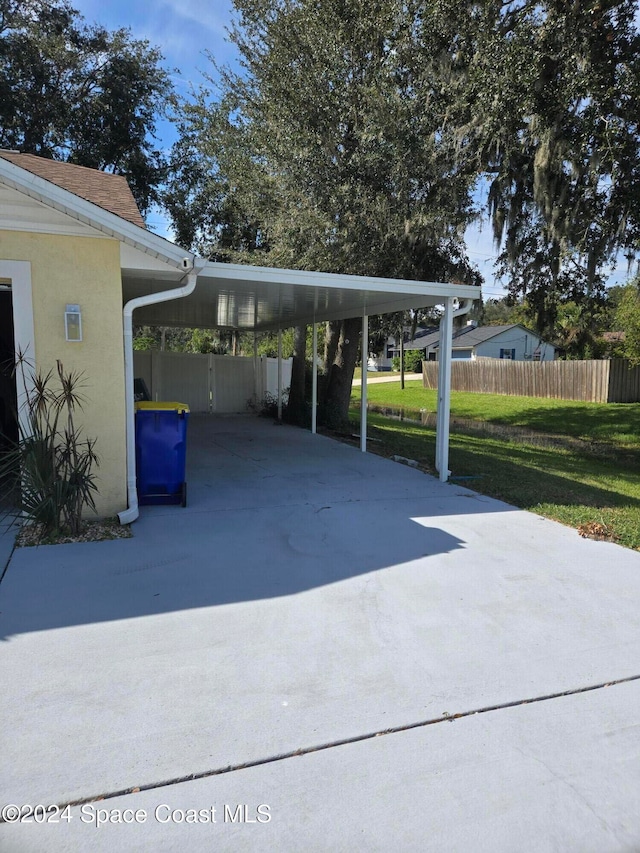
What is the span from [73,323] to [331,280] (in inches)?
122

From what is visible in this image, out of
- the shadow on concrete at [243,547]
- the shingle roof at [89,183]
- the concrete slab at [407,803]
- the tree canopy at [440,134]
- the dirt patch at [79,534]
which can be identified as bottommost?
the concrete slab at [407,803]

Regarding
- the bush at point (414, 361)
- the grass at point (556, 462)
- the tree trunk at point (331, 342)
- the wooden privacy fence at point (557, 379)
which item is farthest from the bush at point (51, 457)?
the bush at point (414, 361)

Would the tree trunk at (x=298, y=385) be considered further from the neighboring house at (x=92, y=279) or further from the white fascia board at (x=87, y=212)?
the white fascia board at (x=87, y=212)

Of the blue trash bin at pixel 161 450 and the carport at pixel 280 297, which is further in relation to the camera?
the blue trash bin at pixel 161 450

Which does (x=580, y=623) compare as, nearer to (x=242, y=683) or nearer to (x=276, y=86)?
(x=242, y=683)

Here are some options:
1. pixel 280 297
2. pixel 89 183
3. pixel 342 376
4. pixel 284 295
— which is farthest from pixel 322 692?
pixel 342 376

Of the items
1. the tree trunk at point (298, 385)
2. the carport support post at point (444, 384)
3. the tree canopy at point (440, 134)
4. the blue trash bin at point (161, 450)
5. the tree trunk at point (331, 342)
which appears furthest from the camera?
the tree trunk at point (331, 342)

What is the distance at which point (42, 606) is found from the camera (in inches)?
155

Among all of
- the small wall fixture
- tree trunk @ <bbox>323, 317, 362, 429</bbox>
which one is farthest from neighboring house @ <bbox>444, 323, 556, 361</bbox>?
the small wall fixture

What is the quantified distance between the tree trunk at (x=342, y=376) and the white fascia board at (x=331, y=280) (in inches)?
244

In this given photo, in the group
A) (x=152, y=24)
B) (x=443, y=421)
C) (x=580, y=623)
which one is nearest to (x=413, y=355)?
(x=152, y=24)

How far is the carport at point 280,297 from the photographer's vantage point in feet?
19.7

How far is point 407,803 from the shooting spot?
229 cm

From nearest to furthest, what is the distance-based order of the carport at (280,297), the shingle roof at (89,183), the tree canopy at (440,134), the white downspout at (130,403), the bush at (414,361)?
the white downspout at (130,403) → the carport at (280,297) → the shingle roof at (89,183) → the tree canopy at (440,134) → the bush at (414,361)
